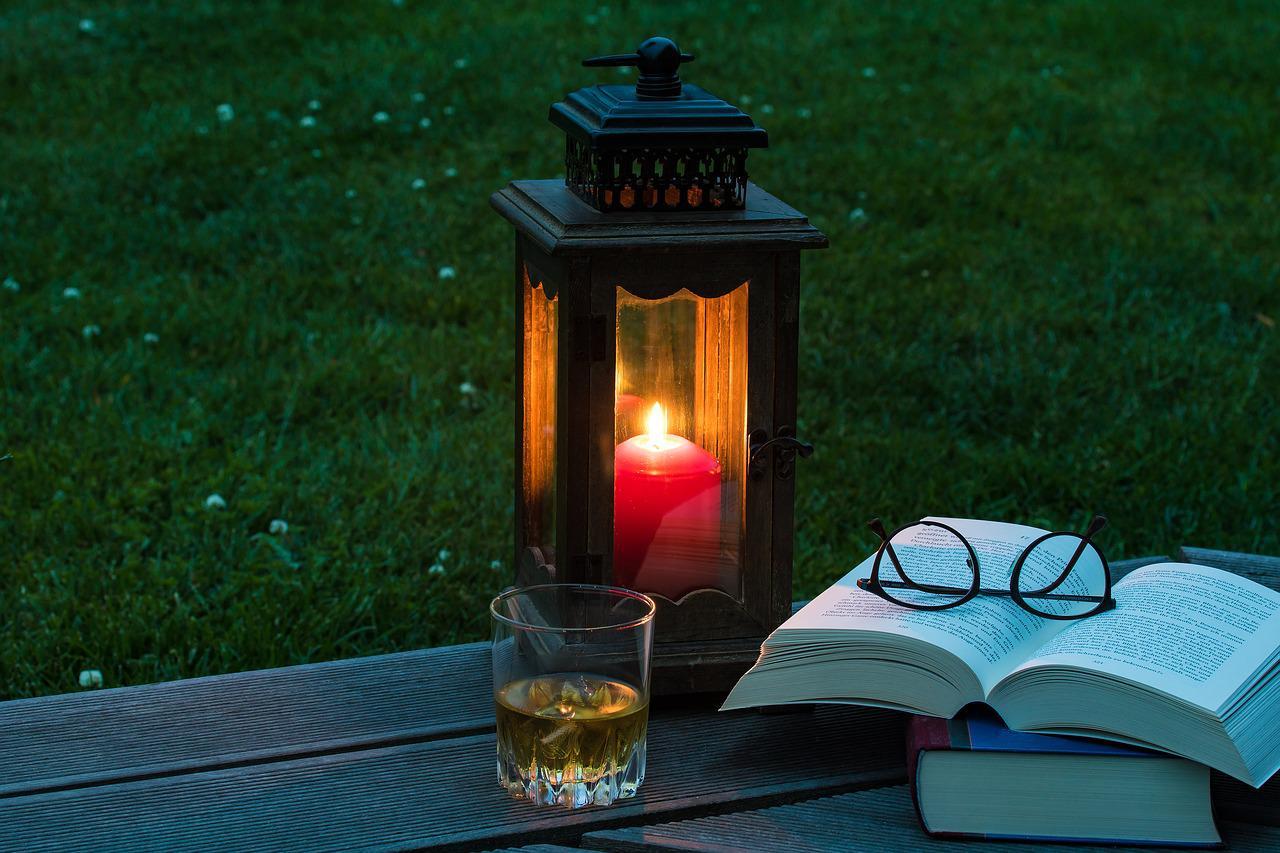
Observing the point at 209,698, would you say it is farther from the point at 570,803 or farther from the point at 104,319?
the point at 104,319

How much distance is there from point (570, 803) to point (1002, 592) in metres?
0.46

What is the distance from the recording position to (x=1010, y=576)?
4.82 feet

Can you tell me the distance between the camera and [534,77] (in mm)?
5664

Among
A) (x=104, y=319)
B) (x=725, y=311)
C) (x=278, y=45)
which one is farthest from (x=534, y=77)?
(x=725, y=311)

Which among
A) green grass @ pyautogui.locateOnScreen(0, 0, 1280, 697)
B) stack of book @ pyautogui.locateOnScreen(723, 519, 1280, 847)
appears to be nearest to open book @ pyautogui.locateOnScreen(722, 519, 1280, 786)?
stack of book @ pyautogui.locateOnScreen(723, 519, 1280, 847)

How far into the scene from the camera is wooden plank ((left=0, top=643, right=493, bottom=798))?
145 cm

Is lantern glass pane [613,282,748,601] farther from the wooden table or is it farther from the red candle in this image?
the wooden table

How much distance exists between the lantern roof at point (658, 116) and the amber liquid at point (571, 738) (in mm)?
531

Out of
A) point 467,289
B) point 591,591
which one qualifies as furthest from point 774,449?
point 467,289

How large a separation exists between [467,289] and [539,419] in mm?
2542

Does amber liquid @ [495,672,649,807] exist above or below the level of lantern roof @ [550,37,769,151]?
below

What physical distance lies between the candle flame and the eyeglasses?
0.24 m

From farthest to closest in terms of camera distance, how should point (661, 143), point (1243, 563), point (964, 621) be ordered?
1. point (1243, 563)
2. point (661, 143)
3. point (964, 621)

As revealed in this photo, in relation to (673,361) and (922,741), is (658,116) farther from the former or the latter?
(922,741)
